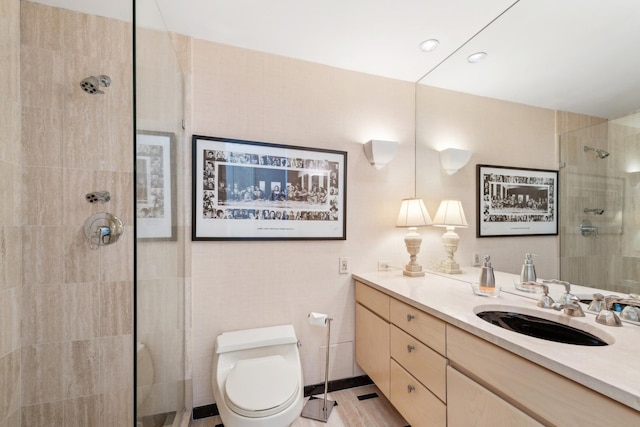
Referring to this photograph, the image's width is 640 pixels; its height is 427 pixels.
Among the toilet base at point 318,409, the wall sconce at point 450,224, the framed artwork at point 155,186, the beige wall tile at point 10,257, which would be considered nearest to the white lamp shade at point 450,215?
the wall sconce at point 450,224

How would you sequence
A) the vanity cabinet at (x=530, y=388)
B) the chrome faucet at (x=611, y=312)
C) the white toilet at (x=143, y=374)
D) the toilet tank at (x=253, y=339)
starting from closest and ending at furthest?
the vanity cabinet at (x=530, y=388) → the white toilet at (x=143, y=374) → the chrome faucet at (x=611, y=312) → the toilet tank at (x=253, y=339)

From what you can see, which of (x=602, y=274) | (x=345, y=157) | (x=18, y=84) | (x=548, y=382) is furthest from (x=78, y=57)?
(x=602, y=274)

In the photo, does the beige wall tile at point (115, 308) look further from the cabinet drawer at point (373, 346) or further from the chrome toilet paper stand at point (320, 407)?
the cabinet drawer at point (373, 346)

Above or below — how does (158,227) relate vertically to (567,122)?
below

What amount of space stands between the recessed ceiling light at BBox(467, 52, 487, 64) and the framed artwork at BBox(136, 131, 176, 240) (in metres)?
1.89

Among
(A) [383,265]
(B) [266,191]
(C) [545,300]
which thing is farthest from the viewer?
(A) [383,265]

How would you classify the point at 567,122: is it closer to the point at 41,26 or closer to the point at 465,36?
the point at 465,36

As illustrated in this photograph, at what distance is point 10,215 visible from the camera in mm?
1206

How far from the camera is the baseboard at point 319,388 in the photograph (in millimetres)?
1658

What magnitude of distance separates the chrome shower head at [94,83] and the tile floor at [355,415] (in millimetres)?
1938

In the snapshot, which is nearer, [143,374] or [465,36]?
[143,374]

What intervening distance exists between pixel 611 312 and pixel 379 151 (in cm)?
145

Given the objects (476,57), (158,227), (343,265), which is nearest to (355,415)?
(343,265)

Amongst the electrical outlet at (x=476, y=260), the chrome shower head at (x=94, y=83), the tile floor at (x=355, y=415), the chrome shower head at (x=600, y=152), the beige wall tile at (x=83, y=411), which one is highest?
the chrome shower head at (x=94, y=83)
